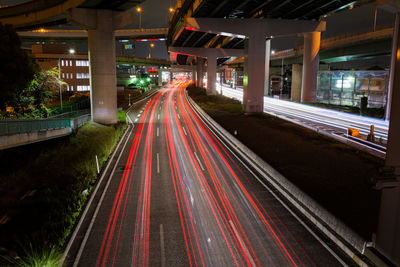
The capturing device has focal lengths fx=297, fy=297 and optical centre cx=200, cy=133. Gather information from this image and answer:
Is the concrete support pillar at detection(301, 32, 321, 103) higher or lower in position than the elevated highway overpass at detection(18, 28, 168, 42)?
lower

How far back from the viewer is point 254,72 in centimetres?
3412

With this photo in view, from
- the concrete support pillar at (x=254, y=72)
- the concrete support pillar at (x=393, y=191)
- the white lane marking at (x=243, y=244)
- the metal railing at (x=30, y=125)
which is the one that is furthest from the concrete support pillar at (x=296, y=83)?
the concrete support pillar at (x=393, y=191)

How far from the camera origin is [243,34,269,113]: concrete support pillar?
33.7 metres

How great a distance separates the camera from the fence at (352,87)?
36.8 meters

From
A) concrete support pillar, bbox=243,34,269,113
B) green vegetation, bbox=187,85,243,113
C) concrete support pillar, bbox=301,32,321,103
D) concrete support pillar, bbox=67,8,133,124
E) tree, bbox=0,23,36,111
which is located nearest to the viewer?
tree, bbox=0,23,36,111

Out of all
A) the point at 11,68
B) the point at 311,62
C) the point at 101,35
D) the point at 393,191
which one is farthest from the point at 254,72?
the point at 393,191

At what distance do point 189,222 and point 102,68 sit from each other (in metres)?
22.1

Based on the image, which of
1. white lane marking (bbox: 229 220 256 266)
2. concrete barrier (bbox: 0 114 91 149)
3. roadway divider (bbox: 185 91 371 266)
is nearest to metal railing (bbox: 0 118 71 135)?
concrete barrier (bbox: 0 114 91 149)

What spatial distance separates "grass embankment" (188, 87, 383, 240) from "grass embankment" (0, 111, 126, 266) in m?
9.36

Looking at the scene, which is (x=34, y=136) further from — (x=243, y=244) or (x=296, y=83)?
(x=296, y=83)

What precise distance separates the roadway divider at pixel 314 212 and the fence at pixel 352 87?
26.6 metres

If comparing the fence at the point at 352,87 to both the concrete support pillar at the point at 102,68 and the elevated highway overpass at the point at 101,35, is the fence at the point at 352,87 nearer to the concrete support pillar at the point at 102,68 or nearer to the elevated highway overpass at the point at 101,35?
the elevated highway overpass at the point at 101,35

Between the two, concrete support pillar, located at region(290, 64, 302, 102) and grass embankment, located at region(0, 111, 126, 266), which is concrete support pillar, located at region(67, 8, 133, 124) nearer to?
grass embankment, located at region(0, 111, 126, 266)

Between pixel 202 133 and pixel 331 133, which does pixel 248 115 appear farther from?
pixel 331 133
